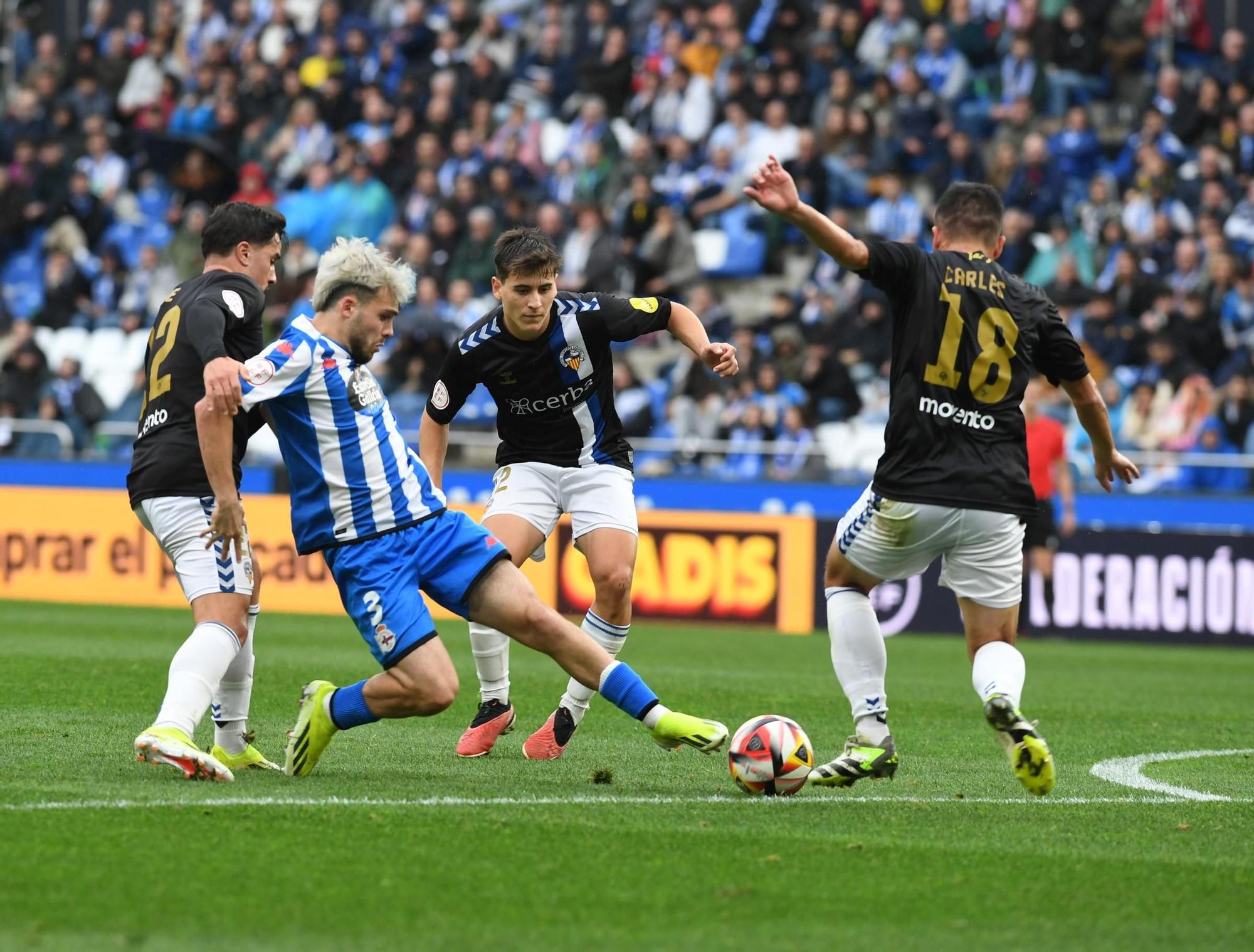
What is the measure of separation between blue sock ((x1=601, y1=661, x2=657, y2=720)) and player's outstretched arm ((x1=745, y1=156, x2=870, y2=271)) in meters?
1.64

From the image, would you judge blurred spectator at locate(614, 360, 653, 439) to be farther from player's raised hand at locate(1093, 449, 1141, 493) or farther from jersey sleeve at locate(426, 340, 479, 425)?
player's raised hand at locate(1093, 449, 1141, 493)

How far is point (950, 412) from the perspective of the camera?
6.75 m

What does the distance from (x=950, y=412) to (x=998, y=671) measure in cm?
94

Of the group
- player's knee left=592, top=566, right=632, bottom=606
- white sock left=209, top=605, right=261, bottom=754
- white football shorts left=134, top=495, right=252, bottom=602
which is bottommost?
A: white sock left=209, top=605, right=261, bottom=754

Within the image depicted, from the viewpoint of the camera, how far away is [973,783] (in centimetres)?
727

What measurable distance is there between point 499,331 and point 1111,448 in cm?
270

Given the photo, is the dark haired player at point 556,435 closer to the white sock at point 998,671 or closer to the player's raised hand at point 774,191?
the player's raised hand at point 774,191

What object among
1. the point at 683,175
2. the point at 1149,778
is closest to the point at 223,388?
the point at 1149,778

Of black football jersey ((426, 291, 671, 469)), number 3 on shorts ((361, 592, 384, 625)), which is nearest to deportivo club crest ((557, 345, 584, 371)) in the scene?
black football jersey ((426, 291, 671, 469))

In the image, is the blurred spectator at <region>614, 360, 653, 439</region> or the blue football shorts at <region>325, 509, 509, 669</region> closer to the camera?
the blue football shorts at <region>325, 509, 509, 669</region>

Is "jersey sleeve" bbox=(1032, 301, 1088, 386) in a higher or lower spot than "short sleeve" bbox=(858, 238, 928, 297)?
lower

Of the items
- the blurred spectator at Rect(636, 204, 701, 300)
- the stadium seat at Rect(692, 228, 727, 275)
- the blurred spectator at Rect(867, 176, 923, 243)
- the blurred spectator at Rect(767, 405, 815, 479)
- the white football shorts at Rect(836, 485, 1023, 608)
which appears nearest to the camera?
the white football shorts at Rect(836, 485, 1023, 608)

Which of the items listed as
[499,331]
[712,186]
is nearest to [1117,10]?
[712,186]

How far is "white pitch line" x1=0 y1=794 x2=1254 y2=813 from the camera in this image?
19.3ft
